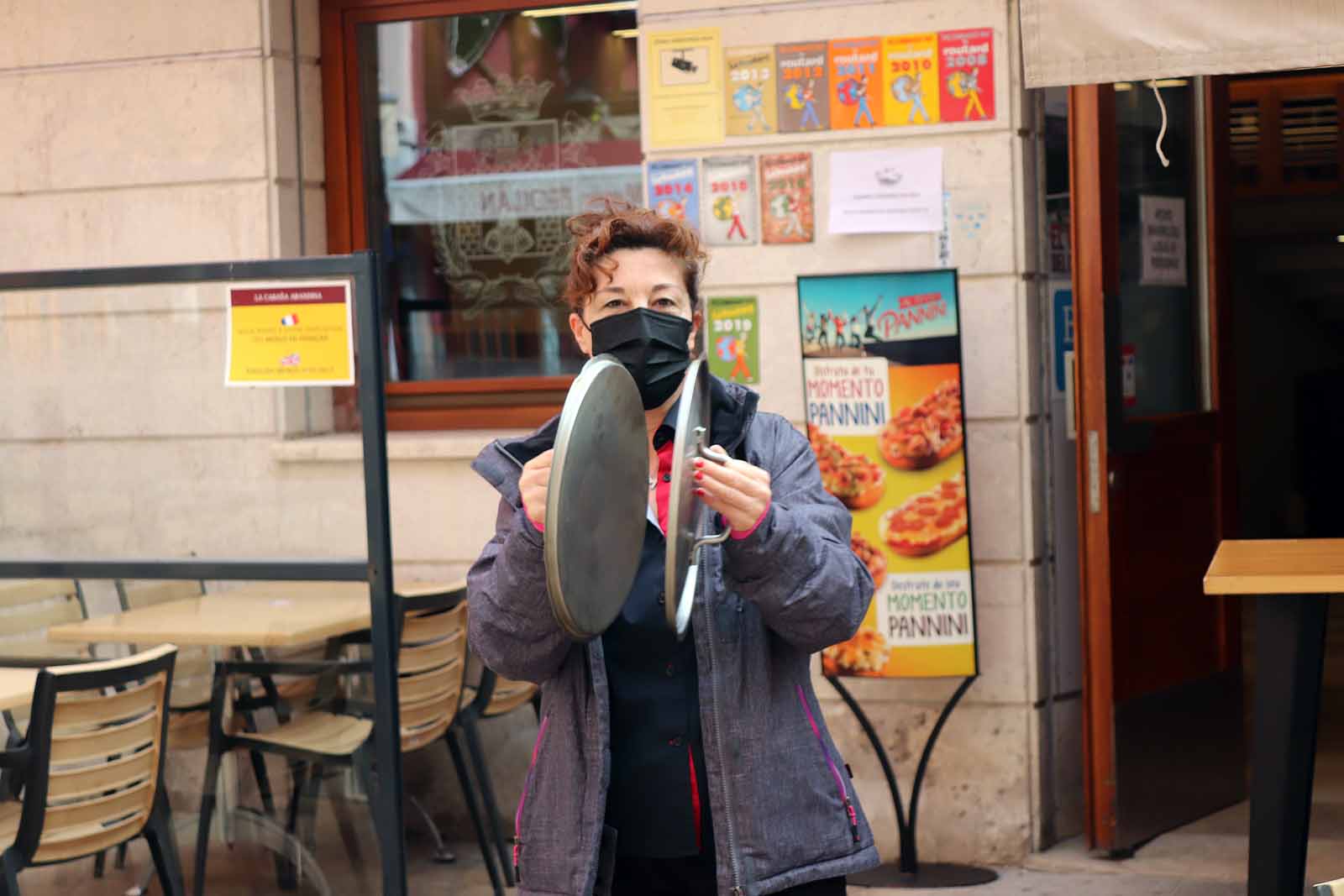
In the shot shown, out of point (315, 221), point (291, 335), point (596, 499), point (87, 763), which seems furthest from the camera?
point (315, 221)

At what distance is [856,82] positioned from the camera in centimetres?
473

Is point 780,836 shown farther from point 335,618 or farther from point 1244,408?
point 1244,408

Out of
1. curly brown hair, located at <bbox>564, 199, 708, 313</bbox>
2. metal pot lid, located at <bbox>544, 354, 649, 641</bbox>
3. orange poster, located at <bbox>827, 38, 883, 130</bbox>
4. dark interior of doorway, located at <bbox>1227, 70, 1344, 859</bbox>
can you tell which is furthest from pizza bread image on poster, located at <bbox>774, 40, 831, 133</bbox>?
dark interior of doorway, located at <bbox>1227, 70, 1344, 859</bbox>

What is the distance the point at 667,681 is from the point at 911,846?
2.90m

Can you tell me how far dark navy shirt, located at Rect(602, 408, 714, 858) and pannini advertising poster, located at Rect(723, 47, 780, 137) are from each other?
9.64 feet

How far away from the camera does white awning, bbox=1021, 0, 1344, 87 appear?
4.14 metres

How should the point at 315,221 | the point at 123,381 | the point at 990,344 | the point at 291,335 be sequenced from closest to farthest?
the point at 291,335 → the point at 123,381 → the point at 990,344 → the point at 315,221

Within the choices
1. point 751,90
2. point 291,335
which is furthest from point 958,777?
point 291,335

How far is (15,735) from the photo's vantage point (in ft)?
12.3

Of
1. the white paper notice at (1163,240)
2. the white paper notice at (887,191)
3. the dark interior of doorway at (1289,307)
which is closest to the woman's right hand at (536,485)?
the white paper notice at (887,191)

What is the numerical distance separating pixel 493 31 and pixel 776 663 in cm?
399

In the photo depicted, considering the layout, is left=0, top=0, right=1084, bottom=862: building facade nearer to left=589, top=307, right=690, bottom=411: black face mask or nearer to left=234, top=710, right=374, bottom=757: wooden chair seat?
left=234, top=710, right=374, bottom=757: wooden chair seat

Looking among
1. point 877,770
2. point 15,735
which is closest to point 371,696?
point 15,735

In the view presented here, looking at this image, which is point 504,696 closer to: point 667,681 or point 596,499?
point 667,681
